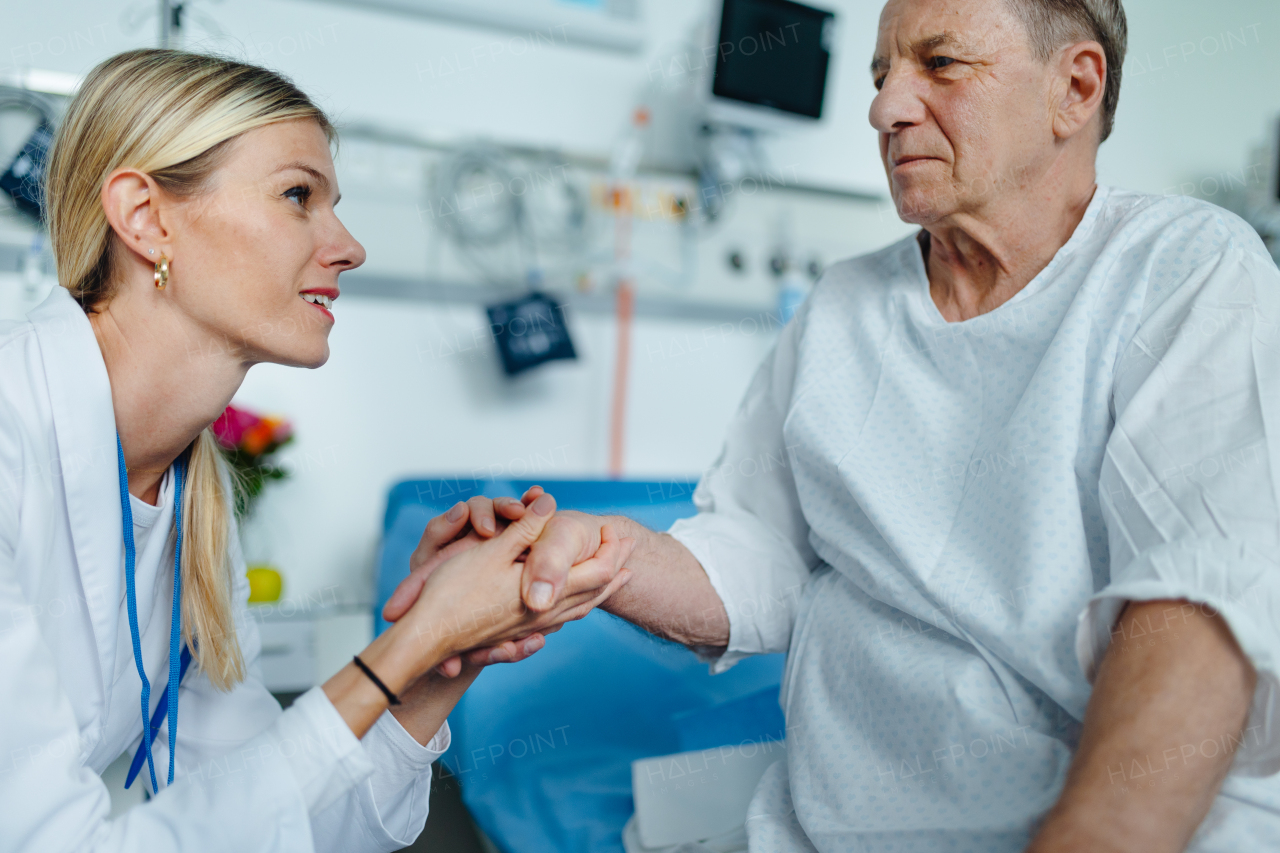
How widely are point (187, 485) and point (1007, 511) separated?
3.24ft

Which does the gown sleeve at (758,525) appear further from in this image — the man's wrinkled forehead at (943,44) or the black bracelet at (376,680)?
the black bracelet at (376,680)

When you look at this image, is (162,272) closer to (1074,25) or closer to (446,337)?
(1074,25)

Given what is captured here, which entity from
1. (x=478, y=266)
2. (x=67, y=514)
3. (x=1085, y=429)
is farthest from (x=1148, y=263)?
(x=478, y=266)

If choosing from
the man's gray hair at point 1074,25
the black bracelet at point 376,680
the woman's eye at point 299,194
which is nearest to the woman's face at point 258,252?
the woman's eye at point 299,194

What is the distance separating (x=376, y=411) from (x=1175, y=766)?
2101 millimetres

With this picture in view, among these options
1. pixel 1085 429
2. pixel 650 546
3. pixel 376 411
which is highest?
pixel 1085 429

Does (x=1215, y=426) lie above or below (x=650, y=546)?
above

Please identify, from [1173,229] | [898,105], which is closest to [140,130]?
[898,105]

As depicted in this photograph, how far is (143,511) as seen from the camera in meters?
1.09

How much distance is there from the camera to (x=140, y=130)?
1.02m

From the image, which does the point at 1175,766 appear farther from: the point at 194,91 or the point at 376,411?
the point at 376,411

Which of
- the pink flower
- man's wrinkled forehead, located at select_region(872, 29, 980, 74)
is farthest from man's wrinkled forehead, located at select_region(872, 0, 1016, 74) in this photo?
the pink flower

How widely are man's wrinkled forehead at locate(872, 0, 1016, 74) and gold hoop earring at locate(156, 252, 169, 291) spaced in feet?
2.99

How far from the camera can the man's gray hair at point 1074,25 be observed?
1.06m
